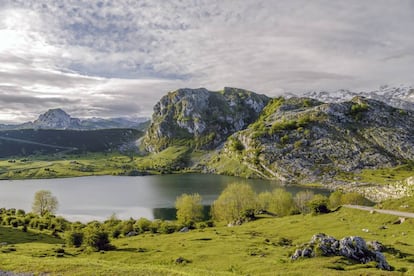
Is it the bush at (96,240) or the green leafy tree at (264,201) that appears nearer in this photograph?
the bush at (96,240)

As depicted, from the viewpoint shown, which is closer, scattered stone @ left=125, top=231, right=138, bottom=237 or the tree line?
the tree line

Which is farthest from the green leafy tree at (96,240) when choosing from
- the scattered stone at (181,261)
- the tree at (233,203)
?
the tree at (233,203)

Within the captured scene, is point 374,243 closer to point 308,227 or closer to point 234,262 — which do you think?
point 234,262

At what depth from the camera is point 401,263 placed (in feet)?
141

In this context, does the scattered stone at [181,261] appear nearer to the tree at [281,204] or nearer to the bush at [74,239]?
the bush at [74,239]

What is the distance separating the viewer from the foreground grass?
3388 cm

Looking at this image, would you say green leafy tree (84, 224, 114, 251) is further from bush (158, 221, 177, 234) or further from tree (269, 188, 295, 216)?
tree (269, 188, 295, 216)

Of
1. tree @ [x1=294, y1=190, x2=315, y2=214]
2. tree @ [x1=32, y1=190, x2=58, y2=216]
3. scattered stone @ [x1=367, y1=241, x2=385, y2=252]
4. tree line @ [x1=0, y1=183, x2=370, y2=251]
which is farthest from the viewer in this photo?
tree @ [x1=32, y1=190, x2=58, y2=216]

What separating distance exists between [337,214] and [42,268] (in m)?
80.9

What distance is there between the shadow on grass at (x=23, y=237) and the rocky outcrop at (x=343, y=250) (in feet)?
230

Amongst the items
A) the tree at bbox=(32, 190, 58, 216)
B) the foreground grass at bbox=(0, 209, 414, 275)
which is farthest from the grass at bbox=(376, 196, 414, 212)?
the tree at bbox=(32, 190, 58, 216)

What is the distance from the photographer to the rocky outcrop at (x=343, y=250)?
42.9m

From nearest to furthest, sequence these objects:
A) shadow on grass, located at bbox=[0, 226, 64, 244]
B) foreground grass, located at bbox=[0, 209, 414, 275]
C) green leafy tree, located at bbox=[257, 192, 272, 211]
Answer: foreground grass, located at bbox=[0, 209, 414, 275], shadow on grass, located at bbox=[0, 226, 64, 244], green leafy tree, located at bbox=[257, 192, 272, 211]

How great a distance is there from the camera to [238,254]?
55.7m
